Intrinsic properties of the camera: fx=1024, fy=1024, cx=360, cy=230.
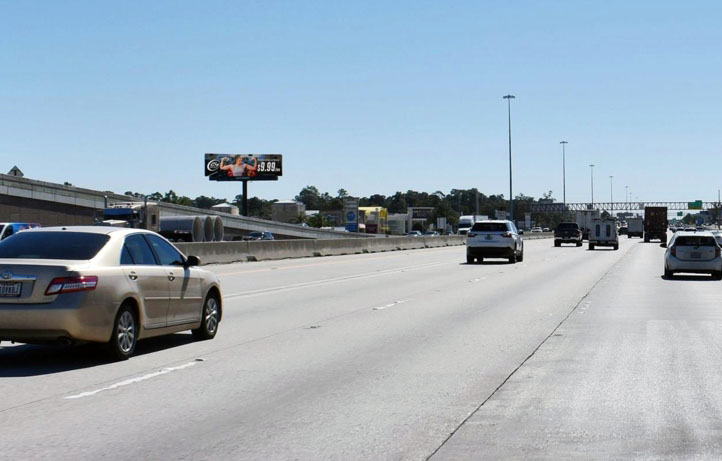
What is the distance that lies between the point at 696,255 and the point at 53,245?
23200 millimetres

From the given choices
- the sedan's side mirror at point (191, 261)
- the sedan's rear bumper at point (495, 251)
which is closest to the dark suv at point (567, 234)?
the sedan's rear bumper at point (495, 251)

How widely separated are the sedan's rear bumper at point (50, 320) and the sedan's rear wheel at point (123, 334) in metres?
0.49

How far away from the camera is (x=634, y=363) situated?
11.5m

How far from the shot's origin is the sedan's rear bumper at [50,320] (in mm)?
10414

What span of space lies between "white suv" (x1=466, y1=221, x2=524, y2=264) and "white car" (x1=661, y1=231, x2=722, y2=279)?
11.5 metres

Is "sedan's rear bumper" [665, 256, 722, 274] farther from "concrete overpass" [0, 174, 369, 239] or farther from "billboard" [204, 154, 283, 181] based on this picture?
"billboard" [204, 154, 283, 181]

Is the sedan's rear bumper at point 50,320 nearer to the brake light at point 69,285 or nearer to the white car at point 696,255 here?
the brake light at point 69,285

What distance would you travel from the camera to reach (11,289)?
34.6 ft

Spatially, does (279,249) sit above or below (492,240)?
below

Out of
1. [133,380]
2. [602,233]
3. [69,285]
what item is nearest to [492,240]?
[602,233]

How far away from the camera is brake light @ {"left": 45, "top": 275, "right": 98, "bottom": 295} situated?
1051 cm

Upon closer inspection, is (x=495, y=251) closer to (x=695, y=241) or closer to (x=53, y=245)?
(x=695, y=241)

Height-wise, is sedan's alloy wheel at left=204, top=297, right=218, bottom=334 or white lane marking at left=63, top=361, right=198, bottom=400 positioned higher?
sedan's alloy wheel at left=204, top=297, right=218, bottom=334

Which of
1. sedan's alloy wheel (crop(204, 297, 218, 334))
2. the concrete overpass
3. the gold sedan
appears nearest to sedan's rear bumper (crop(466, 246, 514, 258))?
sedan's alloy wheel (crop(204, 297, 218, 334))
